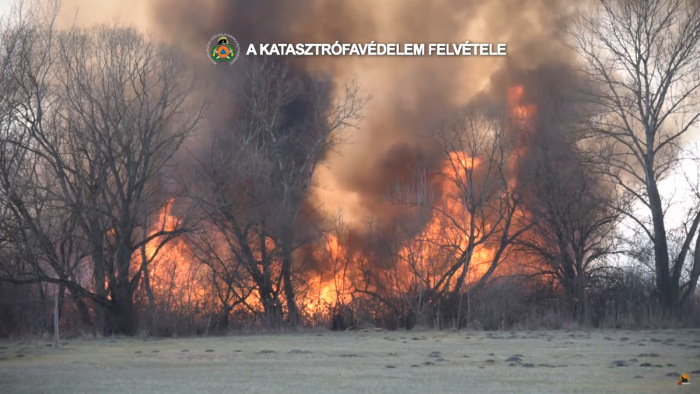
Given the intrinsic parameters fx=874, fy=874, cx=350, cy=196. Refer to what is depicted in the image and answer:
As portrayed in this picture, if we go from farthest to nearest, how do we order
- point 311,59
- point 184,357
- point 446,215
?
point 311,59
point 446,215
point 184,357

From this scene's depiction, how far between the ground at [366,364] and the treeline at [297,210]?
4554 millimetres

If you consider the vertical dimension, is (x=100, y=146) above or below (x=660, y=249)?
above

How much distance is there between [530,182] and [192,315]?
13.8m

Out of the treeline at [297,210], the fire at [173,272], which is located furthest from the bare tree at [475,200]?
the fire at [173,272]

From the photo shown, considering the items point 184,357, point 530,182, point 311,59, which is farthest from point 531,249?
point 184,357

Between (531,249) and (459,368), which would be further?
(531,249)

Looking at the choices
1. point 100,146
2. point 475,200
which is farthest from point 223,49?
point 475,200

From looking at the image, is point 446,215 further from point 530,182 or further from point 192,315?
point 192,315

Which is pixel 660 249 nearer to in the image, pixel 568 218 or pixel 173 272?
pixel 568 218

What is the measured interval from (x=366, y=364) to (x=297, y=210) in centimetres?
1591

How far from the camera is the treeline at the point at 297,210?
27281mm

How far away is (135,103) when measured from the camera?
1126 inches

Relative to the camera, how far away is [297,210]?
102 ft

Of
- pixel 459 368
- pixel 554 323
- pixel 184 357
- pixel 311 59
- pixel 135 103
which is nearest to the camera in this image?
pixel 459 368
